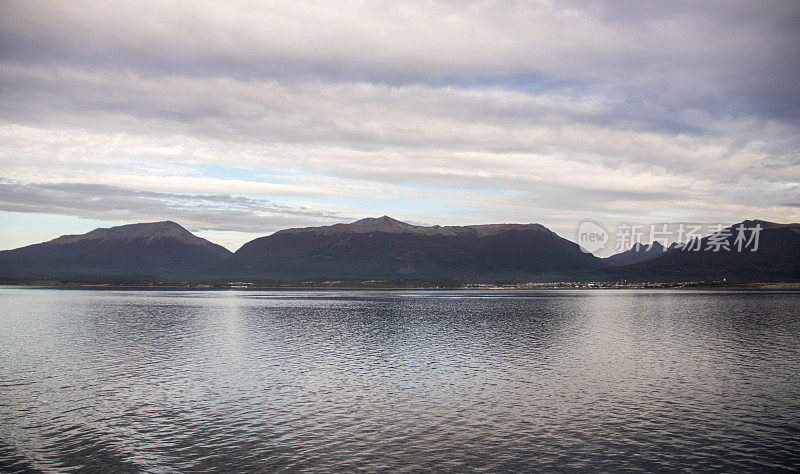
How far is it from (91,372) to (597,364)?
5113cm

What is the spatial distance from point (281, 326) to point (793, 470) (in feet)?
288

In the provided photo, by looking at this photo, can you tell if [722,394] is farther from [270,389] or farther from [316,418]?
[270,389]

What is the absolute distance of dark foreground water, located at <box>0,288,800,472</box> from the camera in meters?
28.5

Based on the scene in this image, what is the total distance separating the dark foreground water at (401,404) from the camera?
28484 millimetres

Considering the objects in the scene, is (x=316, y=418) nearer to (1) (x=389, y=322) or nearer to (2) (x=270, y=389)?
(2) (x=270, y=389)

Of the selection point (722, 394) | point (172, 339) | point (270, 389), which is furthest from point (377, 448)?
point (172, 339)

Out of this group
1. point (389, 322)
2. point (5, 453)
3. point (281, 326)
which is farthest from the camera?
point (389, 322)

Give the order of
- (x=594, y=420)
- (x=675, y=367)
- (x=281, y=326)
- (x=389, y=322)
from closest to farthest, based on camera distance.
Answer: (x=594, y=420) < (x=675, y=367) < (x=281, y=326) < (x=389, y=322)

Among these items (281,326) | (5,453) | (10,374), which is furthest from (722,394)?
(281,326)

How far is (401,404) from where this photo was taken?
3997 centimetres

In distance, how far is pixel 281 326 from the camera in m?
103

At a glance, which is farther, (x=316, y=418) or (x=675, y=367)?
(x=675, y=367)

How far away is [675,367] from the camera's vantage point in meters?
54.8

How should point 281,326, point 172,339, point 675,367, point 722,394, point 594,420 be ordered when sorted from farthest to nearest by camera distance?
point 281,326
point 172,339
point 675,367
point 722,394
point 594,420
